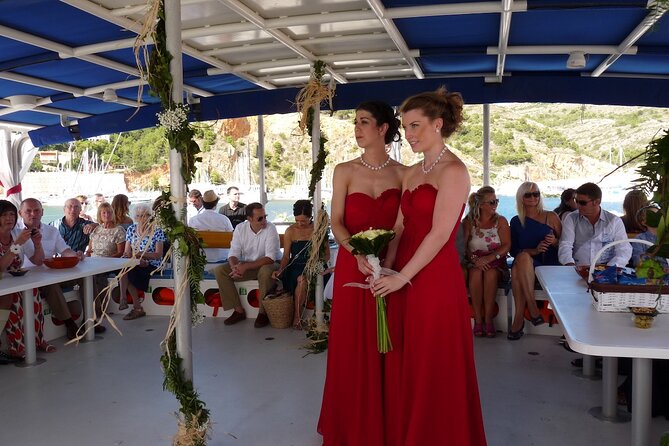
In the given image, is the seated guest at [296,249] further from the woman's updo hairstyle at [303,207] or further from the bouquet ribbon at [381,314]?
the bouquet ribbon at [381,314]

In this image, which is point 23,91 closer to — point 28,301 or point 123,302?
point 123,302

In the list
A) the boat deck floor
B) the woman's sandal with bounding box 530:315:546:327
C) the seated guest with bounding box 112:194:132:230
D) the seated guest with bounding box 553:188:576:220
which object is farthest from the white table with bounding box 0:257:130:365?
the seated guest with bounding box 553:188:576:220

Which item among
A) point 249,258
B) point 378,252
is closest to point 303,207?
point 249,258

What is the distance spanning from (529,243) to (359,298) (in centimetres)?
317

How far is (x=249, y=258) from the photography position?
6676 millimetres

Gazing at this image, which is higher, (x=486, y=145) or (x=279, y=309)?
(x=486, y=145)

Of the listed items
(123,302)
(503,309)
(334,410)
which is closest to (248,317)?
(123,302)

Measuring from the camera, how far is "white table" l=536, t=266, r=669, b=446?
235 cm

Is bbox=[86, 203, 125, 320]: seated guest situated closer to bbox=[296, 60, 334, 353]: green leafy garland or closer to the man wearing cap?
the man wearing cap

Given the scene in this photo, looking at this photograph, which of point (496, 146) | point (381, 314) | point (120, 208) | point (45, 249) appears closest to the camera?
point (381, 314)

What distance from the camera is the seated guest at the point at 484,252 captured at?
18.5ft

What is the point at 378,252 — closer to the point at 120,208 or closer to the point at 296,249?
the point at 296,249

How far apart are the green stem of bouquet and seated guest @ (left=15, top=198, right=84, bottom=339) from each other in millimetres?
3967

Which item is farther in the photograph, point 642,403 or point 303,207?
point 303,207
